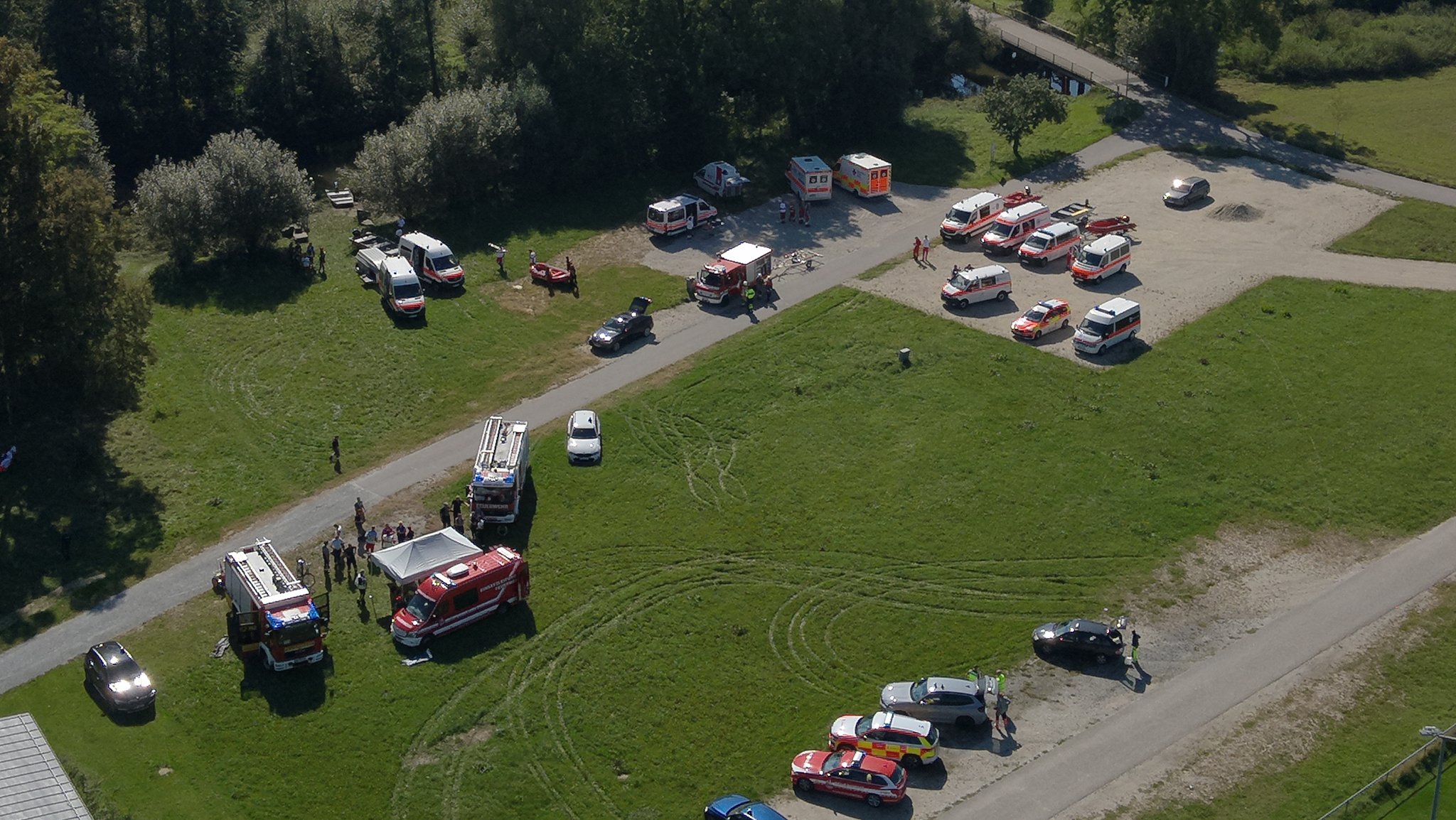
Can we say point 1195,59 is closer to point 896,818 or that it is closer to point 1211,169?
point 1211,169

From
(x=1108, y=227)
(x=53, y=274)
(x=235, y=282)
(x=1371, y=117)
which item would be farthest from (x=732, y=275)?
(x=1371, y=117)

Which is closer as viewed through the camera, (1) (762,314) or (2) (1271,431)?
(2) (1271,431)

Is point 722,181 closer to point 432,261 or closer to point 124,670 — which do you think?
point 432,261

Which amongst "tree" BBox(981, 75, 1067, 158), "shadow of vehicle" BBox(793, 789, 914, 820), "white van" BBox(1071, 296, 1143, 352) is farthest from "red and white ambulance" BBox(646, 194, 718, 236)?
"shadow of vehicle" BBox(793, 789, 914, 820)

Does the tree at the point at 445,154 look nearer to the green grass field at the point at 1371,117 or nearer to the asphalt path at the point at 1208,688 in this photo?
the asphalt path at the point at 1208,688

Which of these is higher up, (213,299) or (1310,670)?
(213,299)

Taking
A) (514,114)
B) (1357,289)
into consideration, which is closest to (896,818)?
(1357,289)
